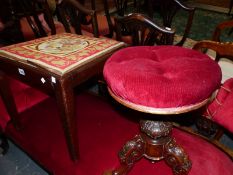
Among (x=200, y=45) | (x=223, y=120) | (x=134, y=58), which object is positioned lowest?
(x=223, y=120)

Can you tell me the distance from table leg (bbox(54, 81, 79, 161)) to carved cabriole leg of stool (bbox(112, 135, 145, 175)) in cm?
24

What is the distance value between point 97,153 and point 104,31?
1445 mm

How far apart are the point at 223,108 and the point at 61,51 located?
86 centimetres

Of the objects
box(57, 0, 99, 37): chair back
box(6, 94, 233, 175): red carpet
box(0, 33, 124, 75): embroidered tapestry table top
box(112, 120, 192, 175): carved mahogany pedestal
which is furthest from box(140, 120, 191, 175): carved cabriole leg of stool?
box(57, 0, 99, 37): chair back

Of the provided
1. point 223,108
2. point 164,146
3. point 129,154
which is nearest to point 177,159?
point 164,146

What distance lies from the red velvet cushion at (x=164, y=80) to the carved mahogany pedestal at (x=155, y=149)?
0.91 ft

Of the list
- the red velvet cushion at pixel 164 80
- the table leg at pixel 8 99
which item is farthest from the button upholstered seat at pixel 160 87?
the table leg at pixel 8 99

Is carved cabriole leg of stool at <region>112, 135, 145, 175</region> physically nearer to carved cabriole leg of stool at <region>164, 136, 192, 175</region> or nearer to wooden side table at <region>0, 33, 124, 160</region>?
carved cabriole leg of stool at <region>164, 136, 192, 175</region>

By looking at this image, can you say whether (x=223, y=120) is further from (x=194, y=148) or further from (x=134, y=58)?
(x=134, y=58)

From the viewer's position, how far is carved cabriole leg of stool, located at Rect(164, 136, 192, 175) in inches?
38.3

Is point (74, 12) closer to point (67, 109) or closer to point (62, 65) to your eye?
point (62, 65)

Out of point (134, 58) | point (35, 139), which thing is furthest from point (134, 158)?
point (35, 139)

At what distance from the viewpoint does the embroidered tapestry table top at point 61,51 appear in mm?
962

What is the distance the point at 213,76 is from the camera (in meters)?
0.75
